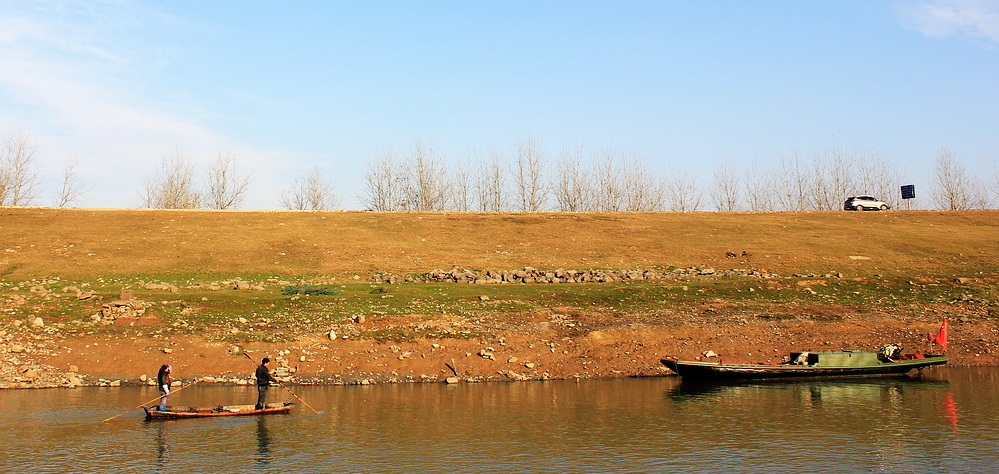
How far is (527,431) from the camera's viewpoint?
71.5 ft

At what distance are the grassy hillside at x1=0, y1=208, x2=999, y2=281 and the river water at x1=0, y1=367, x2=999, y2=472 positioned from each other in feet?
71.1

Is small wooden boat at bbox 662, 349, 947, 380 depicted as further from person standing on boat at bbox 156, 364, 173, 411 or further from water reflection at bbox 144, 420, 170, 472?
water reflection at bbox 144, 420, 170, 472

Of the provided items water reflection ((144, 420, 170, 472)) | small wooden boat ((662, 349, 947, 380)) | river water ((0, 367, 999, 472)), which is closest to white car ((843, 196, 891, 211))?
small wooden boat ((662, 349, 947, 380))

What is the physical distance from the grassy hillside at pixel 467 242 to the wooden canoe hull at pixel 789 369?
16.3m

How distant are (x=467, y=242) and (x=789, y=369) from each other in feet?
105

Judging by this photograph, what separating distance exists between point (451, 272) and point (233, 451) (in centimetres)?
2892

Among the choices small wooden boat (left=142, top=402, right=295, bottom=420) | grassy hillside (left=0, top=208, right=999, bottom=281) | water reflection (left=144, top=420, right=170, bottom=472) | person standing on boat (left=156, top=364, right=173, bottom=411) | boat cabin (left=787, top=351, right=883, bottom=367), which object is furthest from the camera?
grassy hillside (left=0, top=208, right=999, bottom=281)

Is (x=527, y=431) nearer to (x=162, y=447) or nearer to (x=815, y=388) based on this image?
(x=162, y=447)

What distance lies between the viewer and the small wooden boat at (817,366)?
31.9 meters

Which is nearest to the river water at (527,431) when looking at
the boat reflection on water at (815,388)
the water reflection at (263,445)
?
the water reflection at (263,445)

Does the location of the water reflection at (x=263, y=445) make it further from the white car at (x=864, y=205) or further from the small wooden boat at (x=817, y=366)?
the white car at (x=864, y=205)

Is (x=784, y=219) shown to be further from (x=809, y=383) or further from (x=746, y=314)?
(x=809, y=383)

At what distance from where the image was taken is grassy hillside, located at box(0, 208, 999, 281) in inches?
2002

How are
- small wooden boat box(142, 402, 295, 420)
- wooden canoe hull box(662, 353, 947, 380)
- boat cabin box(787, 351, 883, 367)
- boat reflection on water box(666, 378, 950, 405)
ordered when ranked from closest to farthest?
small wooden boat box(142, 402, 295, 420) → boat reflection on water box(666, 378, 950, 405) → wooden canoe hull box(662, 353, 947, 380) → boat cabin box(787, 351, 883, 367)
